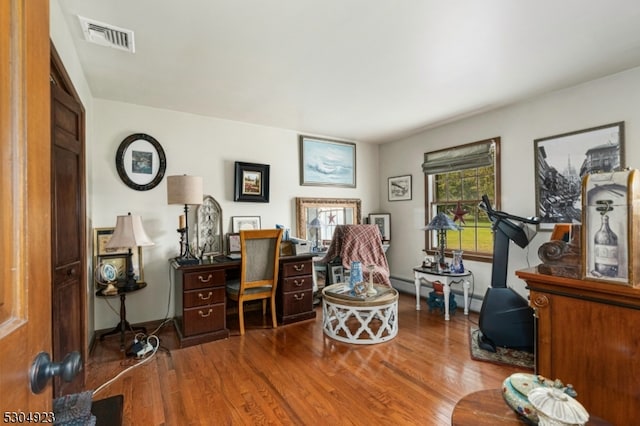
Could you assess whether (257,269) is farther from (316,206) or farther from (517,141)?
(517,141)

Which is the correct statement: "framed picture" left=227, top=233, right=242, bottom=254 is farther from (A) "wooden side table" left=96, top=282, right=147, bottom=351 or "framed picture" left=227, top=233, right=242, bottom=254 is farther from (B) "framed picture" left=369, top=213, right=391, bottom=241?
(B) "framed picture" left=369, top=213, right=391, bottom=241

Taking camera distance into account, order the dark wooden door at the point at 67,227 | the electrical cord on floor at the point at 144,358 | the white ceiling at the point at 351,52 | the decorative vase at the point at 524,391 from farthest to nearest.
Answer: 1. the electrical cord on floor at the point at 144,358
2. the white ceiling at the point at 351,52
3. the dark wooden door at the point at 67,227
4. the decorative vase at the point at 524,391

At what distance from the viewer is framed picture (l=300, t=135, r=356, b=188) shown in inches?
176

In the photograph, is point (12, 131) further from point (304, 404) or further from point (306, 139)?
point (306, 139)

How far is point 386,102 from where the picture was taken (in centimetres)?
329

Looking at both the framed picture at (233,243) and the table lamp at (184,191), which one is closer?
the table lamp at (184,191)

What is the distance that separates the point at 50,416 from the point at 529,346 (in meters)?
3.07

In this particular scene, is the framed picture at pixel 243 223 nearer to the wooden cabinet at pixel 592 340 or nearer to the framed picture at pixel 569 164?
the wooden cabinet at pixel 592 340

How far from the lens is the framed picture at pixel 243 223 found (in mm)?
3824

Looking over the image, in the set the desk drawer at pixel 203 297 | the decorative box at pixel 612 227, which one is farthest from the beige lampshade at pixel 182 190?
the decorative box at pixel 612 227

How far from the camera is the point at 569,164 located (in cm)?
293

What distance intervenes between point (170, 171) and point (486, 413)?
357cm

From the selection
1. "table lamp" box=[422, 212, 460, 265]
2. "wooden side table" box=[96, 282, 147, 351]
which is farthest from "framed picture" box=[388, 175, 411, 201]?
"wooden side table" box=[96, 282, 147, 351]

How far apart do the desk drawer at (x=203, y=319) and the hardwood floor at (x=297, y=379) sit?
159 millimetres
